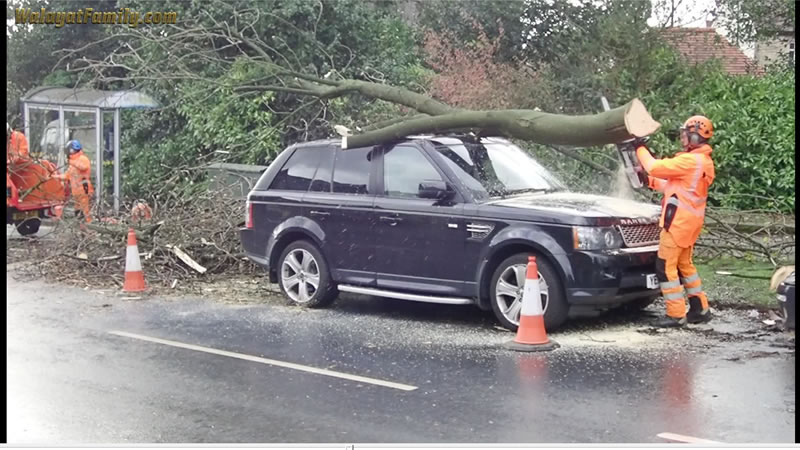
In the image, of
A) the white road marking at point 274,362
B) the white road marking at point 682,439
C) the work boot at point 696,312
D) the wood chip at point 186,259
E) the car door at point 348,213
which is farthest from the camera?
the wood chip at point 186,259

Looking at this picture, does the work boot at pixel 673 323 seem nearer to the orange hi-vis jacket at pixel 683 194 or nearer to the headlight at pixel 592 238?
the orange hi-vis jacket at pixel 683 194

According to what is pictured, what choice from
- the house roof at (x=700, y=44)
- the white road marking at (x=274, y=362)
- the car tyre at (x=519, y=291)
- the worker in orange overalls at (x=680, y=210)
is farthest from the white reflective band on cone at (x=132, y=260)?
the house roof at (x=700, y=44)

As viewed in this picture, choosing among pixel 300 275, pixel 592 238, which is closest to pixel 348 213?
pixel 300 275

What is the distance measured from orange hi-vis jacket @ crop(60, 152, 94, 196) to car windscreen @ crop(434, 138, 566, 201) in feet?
26.5

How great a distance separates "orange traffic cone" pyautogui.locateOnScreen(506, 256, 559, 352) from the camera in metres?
8.26

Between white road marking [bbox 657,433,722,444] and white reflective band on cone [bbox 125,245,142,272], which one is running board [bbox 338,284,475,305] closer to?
white reflective band on cone [bbox 125,245,142,272]

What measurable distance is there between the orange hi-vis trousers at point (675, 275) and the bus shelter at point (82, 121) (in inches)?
465

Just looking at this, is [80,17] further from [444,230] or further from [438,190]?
[444,230]

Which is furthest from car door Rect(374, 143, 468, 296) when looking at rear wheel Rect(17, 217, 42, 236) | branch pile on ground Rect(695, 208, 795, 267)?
rear wheel Rect(17, 217, 42, 236)

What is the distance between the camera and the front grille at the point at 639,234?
8.73m

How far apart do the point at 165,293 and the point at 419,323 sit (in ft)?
10.6

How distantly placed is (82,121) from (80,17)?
4580 mm

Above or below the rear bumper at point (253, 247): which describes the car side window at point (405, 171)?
above

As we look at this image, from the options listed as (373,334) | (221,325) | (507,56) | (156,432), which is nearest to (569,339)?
(373,334)
